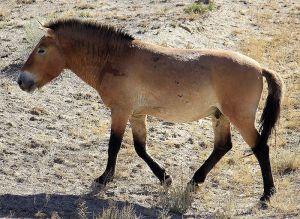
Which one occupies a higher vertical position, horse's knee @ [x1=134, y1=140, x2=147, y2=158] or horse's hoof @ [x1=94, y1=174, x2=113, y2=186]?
horse's knee @ [x1=134, y1=140, x2=147, y2=158]

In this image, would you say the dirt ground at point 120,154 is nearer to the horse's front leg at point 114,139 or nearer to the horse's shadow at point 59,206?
the horse's shadow at point 59,206

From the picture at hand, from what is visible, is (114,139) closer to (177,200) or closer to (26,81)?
(177,200)

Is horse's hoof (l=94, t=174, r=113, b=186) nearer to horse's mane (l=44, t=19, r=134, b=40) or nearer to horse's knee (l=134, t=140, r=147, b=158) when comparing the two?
horse's knee (l=134, t=140, r=147, b=158)

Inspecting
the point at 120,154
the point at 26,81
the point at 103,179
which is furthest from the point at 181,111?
the point at 26,81

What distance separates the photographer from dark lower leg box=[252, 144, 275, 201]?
864 cm

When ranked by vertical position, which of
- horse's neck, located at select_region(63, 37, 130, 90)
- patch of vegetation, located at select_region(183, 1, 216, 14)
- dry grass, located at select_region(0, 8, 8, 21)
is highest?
horse's neck, located at select_region(63, 37, 130, 90)

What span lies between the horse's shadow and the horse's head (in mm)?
1568

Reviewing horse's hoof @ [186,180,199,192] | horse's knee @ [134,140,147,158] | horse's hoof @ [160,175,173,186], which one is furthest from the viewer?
horse's knee @ [134,140,147,158]

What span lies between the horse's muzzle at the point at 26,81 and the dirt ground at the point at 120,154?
1129mm

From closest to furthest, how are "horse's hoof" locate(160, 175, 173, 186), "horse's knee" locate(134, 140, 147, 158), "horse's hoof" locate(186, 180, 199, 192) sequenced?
"horse's hoof" locate(186, 180, 199, 192) < "horse's hoof" locate(160, 175, 173, 186) < "horse's knee" locate(134, 140, 147, 158)

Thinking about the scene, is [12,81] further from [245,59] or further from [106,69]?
[245,59]

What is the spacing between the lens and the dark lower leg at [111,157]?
28.9 ft

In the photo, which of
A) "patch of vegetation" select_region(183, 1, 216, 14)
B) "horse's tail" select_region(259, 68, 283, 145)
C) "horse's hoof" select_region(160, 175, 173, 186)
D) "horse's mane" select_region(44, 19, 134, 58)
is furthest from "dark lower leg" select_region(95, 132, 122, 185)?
"patch of vegetation" select_region(183, 1, 216, 14)

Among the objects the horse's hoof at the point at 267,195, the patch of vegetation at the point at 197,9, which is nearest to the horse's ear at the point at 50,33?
the horse's hoof at the point at 267,195
